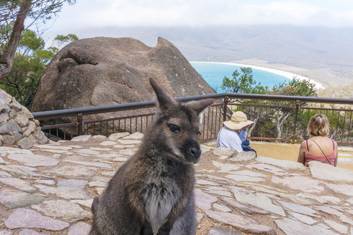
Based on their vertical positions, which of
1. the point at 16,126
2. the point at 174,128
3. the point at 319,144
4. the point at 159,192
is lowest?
the point at 319,144

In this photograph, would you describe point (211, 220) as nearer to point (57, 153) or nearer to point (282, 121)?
point (57, 153)

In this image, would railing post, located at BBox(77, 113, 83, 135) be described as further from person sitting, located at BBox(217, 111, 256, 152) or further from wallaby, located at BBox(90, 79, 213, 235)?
wallaby, located at BBox(90, 79, 213, 235)

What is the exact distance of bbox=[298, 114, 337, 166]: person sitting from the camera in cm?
688

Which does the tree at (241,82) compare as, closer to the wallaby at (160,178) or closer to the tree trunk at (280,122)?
the tree trunk at (280,122)

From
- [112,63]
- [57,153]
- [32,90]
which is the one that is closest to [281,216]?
[57,153]

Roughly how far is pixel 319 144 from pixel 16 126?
15.5 feet

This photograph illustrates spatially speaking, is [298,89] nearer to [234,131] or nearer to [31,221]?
[234,131]

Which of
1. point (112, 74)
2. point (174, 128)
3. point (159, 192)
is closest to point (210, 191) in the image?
point (159, 192)

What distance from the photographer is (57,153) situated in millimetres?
6727

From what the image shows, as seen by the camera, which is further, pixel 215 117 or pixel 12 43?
pixel 12 43

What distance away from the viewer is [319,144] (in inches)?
277

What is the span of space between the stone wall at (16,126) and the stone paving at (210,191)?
0.88 ft

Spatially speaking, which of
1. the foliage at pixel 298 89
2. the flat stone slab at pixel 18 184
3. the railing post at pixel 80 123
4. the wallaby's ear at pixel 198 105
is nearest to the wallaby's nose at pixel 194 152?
the wallaby's ear at pixel 198 105

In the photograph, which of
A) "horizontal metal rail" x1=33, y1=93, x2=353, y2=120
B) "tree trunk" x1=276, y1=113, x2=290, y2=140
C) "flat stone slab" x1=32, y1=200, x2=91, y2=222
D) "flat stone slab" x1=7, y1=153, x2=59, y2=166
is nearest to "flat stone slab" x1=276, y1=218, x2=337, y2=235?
"flat stone slab" x1=32, y1=200, x2=91, y2=222
